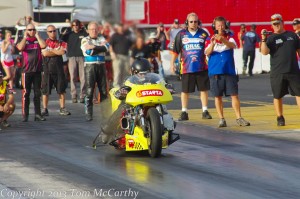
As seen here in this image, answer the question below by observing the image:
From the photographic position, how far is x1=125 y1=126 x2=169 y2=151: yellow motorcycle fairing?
1357cm

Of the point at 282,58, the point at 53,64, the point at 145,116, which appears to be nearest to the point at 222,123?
the point at 282,58

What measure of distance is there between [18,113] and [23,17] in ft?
43.5

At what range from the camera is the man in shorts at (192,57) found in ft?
62.6

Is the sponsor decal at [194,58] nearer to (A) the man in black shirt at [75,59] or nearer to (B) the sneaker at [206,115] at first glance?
(B) the sneaker at [206,115]

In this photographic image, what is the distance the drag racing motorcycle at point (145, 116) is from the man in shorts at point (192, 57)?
5.30 metres

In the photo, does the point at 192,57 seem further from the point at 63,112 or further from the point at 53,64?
the point at 53,64

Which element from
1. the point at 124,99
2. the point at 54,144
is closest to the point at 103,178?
the point at 124,99

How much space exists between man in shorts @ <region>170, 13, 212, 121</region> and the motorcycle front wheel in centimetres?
577

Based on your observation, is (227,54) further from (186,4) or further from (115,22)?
(186,4)

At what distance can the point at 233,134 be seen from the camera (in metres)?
16.6

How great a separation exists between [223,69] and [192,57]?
5.05 ft

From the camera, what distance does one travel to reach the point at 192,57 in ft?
63.0

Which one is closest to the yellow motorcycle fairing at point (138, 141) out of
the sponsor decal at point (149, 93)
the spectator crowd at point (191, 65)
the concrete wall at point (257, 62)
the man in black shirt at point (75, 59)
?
the sponsor decal at point (149, 93)

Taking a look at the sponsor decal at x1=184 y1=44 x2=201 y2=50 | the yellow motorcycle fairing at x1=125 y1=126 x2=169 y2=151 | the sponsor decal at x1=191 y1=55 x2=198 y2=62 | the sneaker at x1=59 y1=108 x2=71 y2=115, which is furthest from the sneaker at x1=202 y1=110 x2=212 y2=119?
the yellow motorcycle fairing at x1=125 y1=126 x2=169 y2=151
